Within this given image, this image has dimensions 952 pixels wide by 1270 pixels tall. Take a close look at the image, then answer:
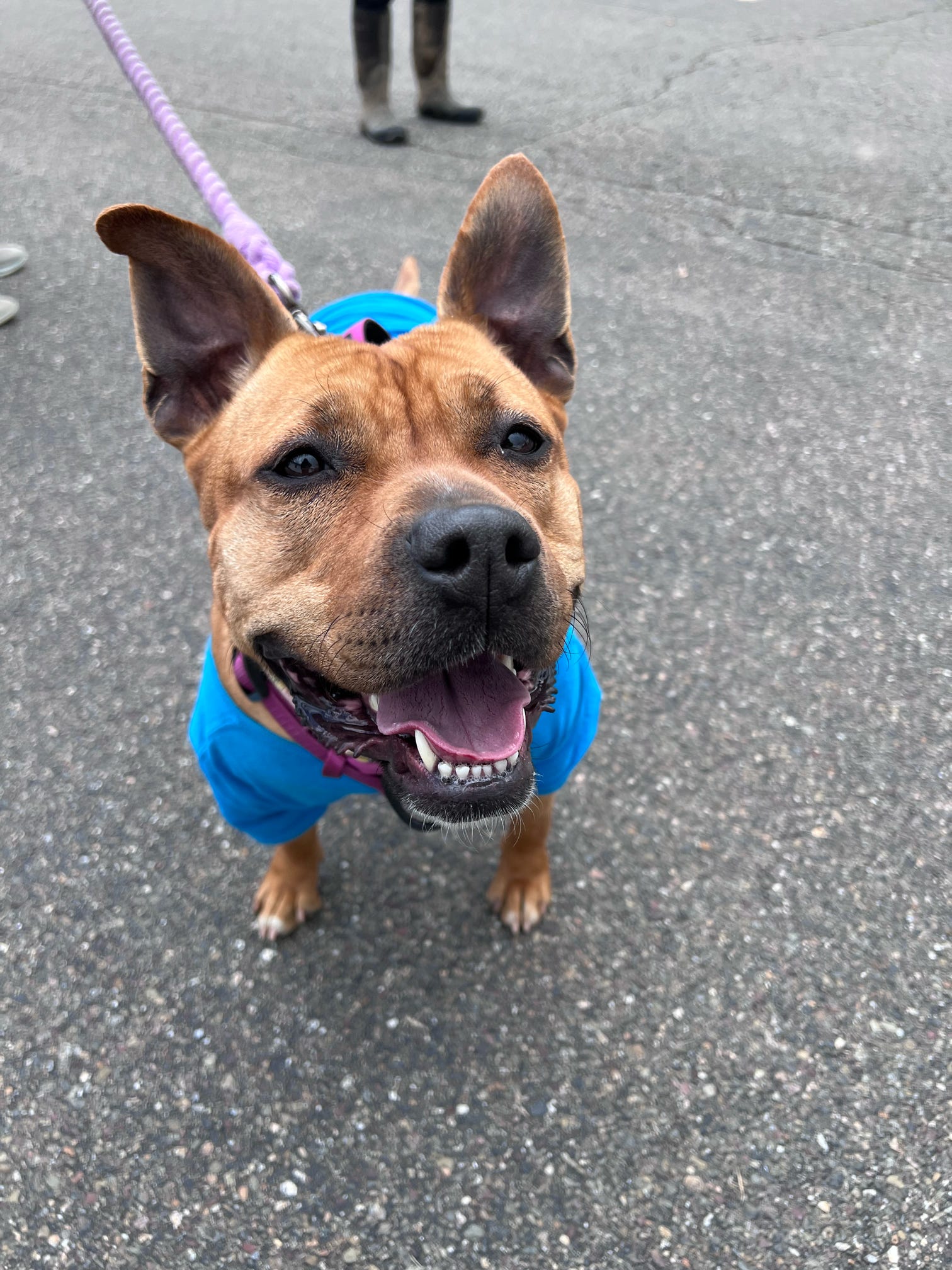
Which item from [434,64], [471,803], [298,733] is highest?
[434,64]

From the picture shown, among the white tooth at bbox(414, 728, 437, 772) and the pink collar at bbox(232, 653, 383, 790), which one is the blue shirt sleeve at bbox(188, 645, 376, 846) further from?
the white tooth at bbox(414, 728, 437, 772)

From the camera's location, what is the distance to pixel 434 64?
7223 mm

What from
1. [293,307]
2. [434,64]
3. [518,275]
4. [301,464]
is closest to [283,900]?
[301,464]

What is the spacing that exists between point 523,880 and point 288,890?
0.68 meters

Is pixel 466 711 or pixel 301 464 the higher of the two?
pixel 301 464

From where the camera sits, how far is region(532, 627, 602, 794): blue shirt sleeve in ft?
6.99

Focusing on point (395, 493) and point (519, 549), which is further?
point (395, 493)

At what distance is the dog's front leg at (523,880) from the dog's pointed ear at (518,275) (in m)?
1.23

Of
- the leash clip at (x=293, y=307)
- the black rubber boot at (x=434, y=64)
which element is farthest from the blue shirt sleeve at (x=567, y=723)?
A: the black rubber boot at (x=434, y=64)

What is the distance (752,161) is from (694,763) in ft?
18.7

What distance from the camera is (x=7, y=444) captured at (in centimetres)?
424

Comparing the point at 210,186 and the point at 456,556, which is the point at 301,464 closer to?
the point at 456,556

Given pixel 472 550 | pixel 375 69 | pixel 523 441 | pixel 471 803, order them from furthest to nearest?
pixel 375 69 → pixel 523 441 → pixel 471 803 → pixel 472 550

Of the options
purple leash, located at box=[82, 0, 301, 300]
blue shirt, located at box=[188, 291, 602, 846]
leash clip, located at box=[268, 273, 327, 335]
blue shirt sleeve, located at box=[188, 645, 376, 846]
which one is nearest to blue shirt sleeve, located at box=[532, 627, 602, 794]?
blue shirt, located at box=[188, 291, 602, 846]
